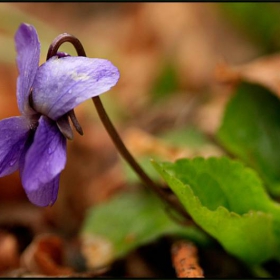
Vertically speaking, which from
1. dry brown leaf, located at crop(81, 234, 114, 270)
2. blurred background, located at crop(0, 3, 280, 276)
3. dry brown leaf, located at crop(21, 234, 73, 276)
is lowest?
blurred background, located at crop(0, 3, 280, 276)

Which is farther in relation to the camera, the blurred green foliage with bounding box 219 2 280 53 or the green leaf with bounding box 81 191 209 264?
the blurred green foliage with bounding box 219 2 280 53

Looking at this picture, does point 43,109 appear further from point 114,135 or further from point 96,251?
point 96,251

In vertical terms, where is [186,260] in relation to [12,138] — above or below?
below

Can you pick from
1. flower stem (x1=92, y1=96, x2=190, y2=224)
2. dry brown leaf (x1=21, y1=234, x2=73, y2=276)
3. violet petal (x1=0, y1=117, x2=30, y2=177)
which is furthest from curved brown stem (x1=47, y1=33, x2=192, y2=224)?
dry brown leaf (x1=21, y1=234, x2=73, y2=276)

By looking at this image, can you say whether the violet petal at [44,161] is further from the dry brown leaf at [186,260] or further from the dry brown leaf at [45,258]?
the dry brown leaf at [45,258]

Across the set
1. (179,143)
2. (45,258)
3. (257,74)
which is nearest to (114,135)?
(45,258)

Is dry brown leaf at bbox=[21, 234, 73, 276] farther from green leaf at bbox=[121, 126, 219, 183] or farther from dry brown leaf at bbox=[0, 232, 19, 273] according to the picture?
green leaf at bbox=[121, 126, 219, 183]
